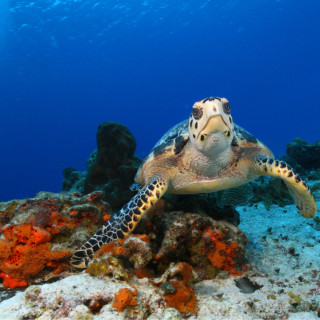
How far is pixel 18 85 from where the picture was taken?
85.2 meters

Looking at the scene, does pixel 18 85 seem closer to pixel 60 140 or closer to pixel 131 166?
pixel 60 140

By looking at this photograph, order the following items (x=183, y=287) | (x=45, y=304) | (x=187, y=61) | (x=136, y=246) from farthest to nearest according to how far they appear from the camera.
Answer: (x=187, y=61) → (x=136, y=246) → (x=183, y=287) → (x=45, y=304)

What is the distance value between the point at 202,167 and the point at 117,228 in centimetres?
163

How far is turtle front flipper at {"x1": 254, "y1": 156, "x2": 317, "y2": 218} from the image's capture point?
11.6ft

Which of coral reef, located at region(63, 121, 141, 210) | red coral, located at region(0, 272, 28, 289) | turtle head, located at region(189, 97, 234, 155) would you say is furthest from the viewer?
coral reef, located at region(63, 121, 141, 210)

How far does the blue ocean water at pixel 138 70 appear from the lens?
209 feet

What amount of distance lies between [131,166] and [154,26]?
286ft

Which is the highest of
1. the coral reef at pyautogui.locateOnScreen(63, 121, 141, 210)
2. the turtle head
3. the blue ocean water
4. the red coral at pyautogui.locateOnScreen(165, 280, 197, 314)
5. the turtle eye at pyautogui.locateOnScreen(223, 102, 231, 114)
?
the blue ocean water

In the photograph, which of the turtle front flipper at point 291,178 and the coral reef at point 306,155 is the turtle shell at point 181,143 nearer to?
the turtle front flipper at point 291,178

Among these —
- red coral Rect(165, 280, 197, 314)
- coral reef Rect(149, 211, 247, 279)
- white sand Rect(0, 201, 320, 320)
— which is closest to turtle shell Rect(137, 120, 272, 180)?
A: coral reef Rect(149, 211, 247, 279)

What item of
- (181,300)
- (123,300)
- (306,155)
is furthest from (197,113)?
(306,155)

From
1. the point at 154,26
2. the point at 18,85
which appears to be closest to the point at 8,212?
the point at 154,26

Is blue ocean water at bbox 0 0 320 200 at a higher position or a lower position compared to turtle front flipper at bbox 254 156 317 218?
higher

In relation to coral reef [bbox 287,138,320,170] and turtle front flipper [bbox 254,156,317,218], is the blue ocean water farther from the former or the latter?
turtle front flipper [bbox 254,156,317,218]
